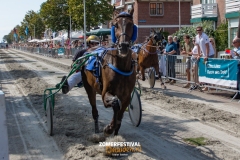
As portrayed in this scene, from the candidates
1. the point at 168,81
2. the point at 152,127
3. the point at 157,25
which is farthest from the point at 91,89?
the point at 157,25

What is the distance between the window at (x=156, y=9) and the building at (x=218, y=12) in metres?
8.98

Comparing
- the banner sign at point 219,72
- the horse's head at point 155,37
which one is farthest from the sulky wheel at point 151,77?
the banner sign at point 219,72

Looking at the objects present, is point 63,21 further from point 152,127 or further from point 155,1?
point 152,127

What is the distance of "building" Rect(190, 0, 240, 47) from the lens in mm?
28531

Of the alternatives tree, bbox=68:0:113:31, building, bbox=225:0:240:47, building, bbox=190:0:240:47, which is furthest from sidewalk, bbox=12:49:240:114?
tree, bbox=68:0:113:31

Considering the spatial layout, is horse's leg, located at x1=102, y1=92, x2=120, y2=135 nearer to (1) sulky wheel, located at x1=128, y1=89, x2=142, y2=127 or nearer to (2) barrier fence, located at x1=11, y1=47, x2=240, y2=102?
(1) sulky wheel, located at x1=128, y1=89, x2=142, y2=127

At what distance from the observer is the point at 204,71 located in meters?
12.9

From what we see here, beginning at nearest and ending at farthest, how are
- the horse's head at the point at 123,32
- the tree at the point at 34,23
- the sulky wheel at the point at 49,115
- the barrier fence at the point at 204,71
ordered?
1. the horse's head at the point at 123,32
2. the sulky wheel at the point at 49,115
3. the barrier fence at the point at 204,71
4. the tree at the point at 34,23

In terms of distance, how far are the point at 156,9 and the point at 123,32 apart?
129ft

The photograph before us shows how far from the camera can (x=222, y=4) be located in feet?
106

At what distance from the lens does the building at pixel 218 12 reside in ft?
93.6

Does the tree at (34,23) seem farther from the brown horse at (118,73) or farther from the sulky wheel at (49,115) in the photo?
the brown horse at (118,73)

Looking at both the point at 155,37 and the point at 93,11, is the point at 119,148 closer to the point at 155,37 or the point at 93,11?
the point at 155,37

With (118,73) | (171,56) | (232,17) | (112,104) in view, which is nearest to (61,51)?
(232,17)
